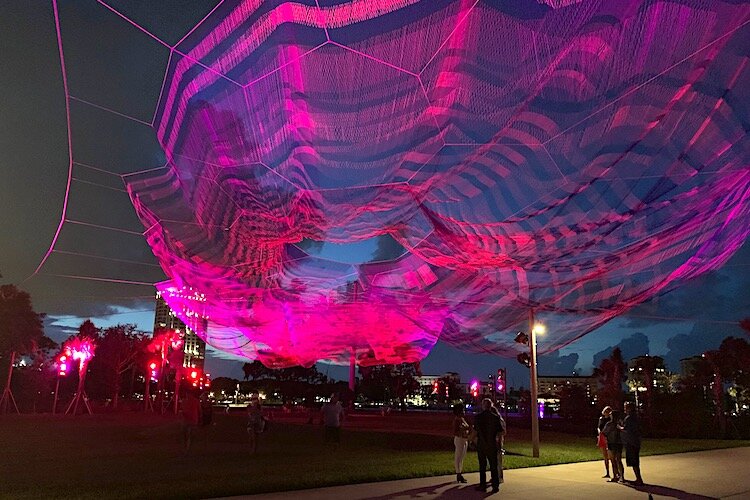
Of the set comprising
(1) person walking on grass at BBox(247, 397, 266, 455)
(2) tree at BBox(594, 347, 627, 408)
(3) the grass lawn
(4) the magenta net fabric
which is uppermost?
(4) the magenta net fabric

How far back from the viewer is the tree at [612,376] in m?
45.1

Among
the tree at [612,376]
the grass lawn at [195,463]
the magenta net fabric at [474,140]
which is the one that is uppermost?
the magenta net fabric at [474,140]

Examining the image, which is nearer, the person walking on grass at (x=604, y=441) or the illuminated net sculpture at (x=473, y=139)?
the illuminated net sculpture at (x=473, y=139)

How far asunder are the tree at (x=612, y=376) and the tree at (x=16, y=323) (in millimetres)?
47822

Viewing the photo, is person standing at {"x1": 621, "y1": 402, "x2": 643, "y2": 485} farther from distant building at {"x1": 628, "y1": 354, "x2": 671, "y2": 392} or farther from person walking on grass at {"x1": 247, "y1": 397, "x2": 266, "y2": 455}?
distant building at {"x1": 628, "y1": 354, "x2": 671, "y2": 392}

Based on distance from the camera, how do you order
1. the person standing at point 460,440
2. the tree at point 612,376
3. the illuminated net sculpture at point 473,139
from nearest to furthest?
the illuminated net sculpture at point 473,139
the person standing at point 460,440
the tree at point 612,376

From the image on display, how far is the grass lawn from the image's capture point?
9625mm

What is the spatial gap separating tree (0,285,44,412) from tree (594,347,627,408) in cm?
4782

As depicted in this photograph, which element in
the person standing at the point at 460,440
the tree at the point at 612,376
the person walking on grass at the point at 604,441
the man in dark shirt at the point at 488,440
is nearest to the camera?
the man in dark shirt at the point at 488,440

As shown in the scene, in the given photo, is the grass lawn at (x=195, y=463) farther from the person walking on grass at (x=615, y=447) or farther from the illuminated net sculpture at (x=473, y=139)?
the illuminated net sculpture at (x=473, y=139)

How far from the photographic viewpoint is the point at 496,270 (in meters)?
15.2

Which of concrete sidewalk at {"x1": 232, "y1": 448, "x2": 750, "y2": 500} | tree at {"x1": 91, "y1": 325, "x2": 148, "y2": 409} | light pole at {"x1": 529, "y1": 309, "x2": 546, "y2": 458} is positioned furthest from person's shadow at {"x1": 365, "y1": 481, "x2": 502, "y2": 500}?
tree at {"x1": 91, "y1": 325, "x2": 148, "y2": 409}

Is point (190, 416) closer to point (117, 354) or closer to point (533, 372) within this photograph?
point (533, 372)

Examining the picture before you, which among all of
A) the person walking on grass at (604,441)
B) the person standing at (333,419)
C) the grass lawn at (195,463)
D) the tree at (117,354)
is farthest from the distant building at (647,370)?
the tree at (117,354)
